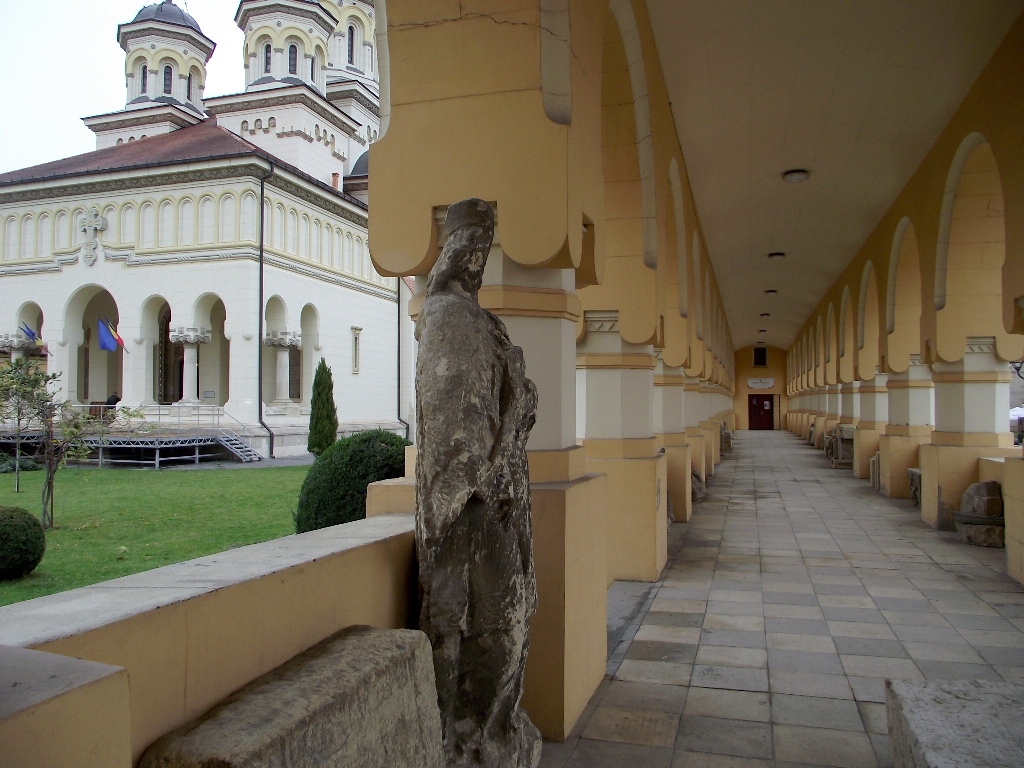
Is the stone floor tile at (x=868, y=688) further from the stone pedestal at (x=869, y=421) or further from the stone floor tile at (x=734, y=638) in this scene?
the stone pedestal at (x=869, y=421)

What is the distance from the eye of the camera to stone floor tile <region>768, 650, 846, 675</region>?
4688mm

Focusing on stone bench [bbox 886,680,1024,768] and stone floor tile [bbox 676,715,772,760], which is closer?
stone bench [bbox 886,680,1024,768]

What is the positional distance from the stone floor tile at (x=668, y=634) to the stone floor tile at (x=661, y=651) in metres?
0.08

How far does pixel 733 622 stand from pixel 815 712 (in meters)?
1.70

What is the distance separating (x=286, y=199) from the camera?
948 inches

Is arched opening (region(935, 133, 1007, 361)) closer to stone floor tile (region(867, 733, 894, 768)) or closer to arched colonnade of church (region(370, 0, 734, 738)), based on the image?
arched colonnade of church (region(370, 0, 734, 738))

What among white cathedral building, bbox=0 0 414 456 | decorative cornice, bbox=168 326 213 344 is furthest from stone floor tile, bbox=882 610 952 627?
decorative cornice, bbox=168 326 213 344

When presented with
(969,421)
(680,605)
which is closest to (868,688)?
(680,605)

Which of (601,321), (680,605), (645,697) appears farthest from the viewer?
(601,321)

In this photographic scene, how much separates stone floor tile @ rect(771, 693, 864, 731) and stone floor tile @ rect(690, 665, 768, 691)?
0.18 metres

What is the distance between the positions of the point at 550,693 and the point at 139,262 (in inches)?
935

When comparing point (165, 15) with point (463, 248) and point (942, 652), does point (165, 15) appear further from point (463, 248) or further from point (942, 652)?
point (942, 652)

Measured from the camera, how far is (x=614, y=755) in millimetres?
3504

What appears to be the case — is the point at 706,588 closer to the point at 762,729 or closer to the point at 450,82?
the point at 762,729
